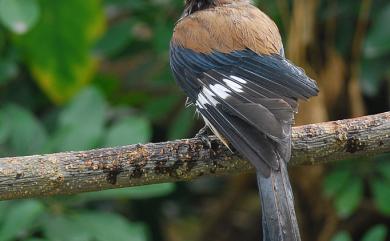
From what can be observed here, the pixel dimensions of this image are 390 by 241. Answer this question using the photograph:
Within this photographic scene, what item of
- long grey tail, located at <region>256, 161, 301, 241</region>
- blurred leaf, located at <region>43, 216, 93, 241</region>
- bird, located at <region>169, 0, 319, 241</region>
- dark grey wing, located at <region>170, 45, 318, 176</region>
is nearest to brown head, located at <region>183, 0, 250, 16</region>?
bird, located at <region>169, 0, 319, 241</region>

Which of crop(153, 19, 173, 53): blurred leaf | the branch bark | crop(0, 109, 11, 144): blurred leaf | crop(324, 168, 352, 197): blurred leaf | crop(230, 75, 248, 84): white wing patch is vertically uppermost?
crop(153, 19, 173, 53): blurred leaf

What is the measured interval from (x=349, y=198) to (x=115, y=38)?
5.07 ft

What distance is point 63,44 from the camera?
4.89 meters

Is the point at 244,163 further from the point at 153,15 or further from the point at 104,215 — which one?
the point at 153,15

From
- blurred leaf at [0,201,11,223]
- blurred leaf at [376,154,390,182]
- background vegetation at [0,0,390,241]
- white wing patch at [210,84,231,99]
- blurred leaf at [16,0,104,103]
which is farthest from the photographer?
blurred leaf at [16,0,104,103]

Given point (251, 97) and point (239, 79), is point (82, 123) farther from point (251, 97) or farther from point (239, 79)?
point (251, 97)

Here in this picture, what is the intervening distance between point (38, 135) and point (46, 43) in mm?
715

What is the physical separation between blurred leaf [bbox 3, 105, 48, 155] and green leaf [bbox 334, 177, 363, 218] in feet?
4.92

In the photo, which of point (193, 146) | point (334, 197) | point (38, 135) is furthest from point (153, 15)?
point (193, 146)

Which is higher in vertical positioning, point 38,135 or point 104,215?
point 38,135

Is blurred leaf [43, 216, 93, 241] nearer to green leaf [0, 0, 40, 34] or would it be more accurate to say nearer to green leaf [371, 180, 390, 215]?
green leaf [0, 0, 40, 34]

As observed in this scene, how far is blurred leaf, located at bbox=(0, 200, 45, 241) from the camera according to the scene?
12.0 ft

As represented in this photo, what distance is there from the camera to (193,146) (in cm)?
333

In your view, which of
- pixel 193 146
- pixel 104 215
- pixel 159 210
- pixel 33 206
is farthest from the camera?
pixel 159 210
